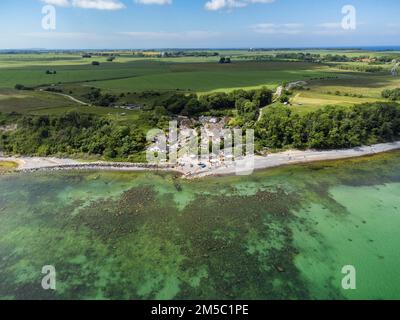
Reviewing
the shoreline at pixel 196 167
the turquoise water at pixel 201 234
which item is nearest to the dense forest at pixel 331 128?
the shoreline at pixel 196 167

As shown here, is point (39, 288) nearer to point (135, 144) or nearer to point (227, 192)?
point (227, 192)

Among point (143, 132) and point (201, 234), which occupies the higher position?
point (143, 132)

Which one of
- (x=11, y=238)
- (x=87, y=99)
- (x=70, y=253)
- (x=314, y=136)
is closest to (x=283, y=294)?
(x=70, y=253)
